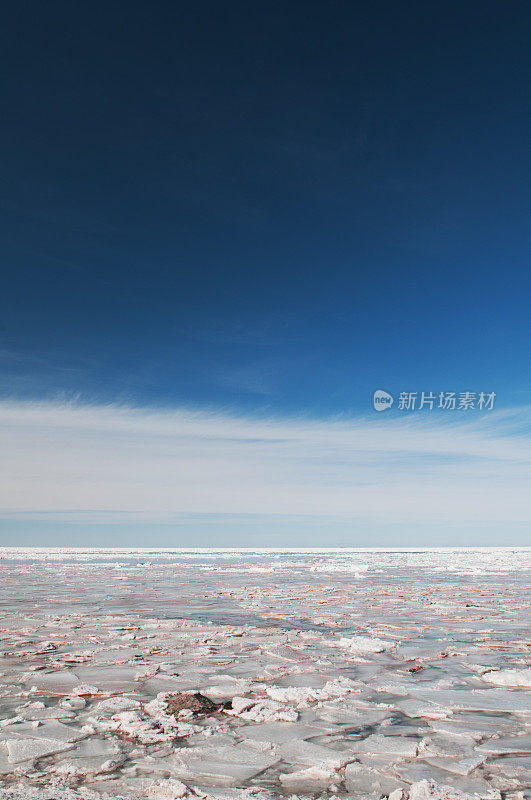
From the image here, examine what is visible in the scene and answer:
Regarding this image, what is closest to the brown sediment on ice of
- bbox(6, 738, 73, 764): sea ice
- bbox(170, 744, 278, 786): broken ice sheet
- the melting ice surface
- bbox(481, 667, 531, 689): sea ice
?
the melting ice surface

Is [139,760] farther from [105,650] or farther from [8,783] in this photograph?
[105,650]

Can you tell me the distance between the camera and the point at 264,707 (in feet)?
12.2

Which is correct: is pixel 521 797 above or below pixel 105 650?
above

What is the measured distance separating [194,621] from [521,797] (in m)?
5.80

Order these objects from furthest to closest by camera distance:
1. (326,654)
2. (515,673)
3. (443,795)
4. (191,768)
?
(326,654) → (515,673) → (191,768) → (443,795)

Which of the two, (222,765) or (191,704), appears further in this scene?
(191,704)

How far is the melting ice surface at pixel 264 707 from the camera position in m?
2.63

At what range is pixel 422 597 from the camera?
35.8 ft

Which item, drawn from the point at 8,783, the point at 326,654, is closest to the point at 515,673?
the point at 326,654

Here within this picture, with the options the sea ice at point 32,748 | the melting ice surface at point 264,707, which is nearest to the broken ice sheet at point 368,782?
the melting ice surface at point 264,707

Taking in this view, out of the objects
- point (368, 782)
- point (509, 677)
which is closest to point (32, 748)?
point (368, 782)

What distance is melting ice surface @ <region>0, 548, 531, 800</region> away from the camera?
8.62 ft

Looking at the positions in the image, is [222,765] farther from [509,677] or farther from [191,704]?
[509,677]

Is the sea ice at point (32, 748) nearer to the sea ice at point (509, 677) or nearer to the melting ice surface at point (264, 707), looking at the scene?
the melting ice surface at point (264, 707)
